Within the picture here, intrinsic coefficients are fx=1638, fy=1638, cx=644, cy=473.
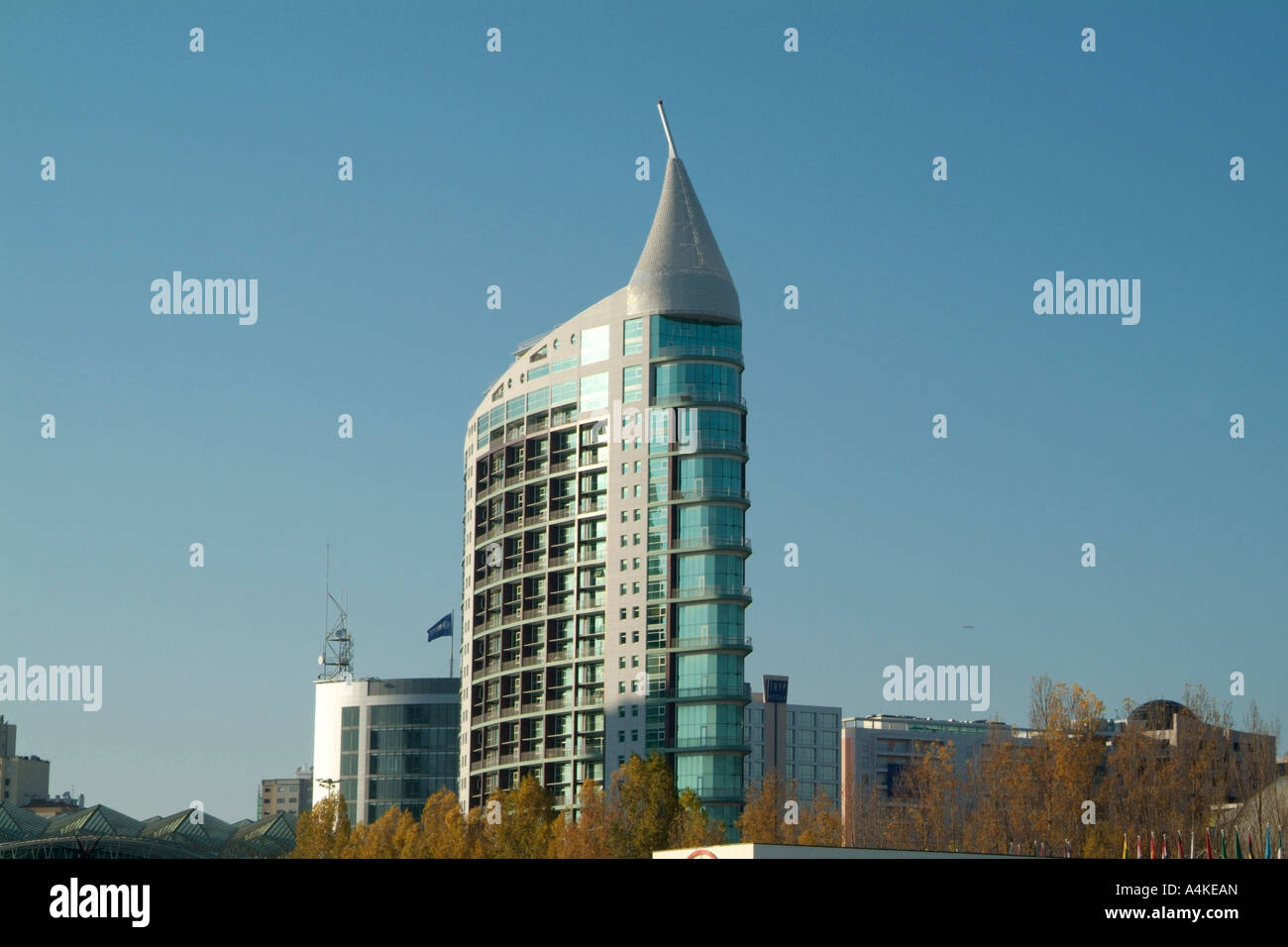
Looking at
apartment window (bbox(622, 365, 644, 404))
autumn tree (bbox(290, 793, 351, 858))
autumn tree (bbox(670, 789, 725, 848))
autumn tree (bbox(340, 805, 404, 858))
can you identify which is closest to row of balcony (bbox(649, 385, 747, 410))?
apartment window (bbox(622, 365, 644, 404))

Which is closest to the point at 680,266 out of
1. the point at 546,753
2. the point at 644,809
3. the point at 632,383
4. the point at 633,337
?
the point at 633,337

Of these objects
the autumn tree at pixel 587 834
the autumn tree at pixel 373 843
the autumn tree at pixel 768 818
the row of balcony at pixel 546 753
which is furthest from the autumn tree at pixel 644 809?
the autumn tree at pixel 373 843

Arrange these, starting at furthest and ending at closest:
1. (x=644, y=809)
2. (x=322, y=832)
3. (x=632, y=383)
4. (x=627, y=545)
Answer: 1. (x=322, y=832)
2. (x=632, y=383)
3. (x=627, y=545)
4. (x=644, y=809)

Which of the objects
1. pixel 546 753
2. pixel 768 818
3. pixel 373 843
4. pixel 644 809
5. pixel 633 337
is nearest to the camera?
pixel 768 818

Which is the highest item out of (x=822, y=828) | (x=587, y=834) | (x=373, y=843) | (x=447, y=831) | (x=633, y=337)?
(x=633, y=337)

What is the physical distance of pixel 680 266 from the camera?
14175cm

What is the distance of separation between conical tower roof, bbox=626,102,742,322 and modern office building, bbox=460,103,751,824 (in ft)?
0.55

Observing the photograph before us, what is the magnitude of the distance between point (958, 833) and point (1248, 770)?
61.8 feet

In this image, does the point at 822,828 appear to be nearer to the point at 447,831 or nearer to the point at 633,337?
the point at 447,831

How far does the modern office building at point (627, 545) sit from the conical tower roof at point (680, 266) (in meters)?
0.17

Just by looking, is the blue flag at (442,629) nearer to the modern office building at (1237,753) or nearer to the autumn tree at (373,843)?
the autumn tree at (373,843)

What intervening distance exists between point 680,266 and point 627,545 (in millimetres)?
24548

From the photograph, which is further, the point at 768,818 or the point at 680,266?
the point at 680,266
